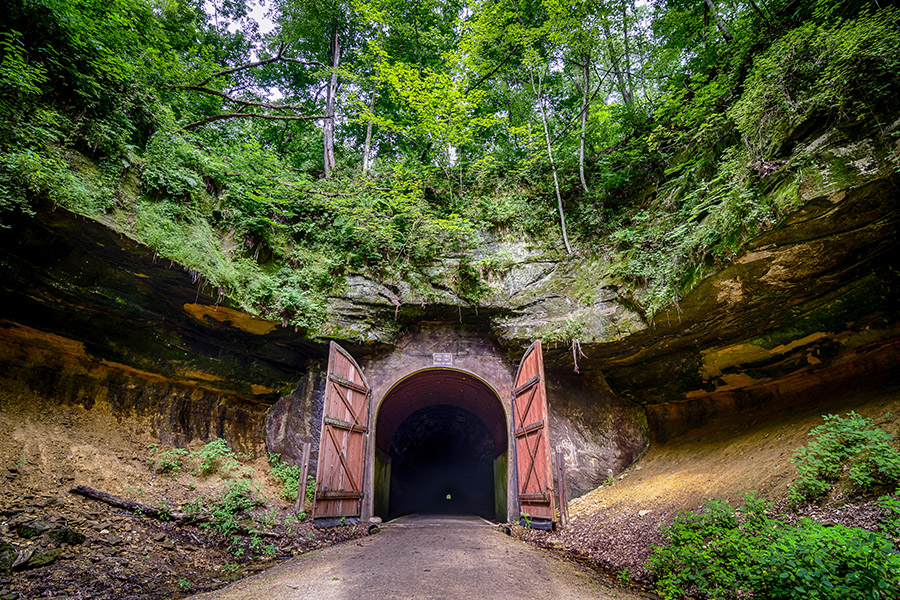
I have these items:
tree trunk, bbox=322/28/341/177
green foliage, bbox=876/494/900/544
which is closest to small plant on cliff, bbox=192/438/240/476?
tree trunk, bbox=322/28/341/177

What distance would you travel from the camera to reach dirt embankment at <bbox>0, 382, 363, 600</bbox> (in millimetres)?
3510

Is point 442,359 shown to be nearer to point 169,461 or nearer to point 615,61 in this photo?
point 169,461

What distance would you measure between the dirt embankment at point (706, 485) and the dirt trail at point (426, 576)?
804 millimetres

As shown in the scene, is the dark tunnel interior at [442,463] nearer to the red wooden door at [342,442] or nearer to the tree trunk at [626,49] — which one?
the red wooden door at [342,442]

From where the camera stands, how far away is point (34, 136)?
4.70 meters

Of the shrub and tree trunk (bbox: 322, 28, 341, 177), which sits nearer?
the shrub

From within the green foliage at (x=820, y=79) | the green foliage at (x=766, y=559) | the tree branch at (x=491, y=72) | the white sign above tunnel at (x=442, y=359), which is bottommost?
the green foliage at (x=766, y=559)

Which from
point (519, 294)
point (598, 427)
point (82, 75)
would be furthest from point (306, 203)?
point (598, 427)

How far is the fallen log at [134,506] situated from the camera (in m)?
4.81

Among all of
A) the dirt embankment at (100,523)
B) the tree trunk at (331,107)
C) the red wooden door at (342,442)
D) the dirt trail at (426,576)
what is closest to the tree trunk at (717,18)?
the tree trunk at (331,107)

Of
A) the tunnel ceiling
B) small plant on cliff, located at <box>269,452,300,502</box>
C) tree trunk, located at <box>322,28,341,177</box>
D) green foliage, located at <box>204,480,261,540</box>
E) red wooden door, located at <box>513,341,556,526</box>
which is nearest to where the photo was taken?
green foliage, located at <box>204,480,261,540</box>

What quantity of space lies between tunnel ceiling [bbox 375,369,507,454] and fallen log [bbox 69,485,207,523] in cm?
454

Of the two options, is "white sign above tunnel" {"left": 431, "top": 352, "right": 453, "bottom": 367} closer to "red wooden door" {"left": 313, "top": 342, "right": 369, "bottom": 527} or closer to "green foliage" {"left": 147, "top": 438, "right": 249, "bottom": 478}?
"red wooden door" {"left": 313, "top": 342, "right": 369, "bottom": 527}

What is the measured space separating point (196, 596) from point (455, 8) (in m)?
17.8
